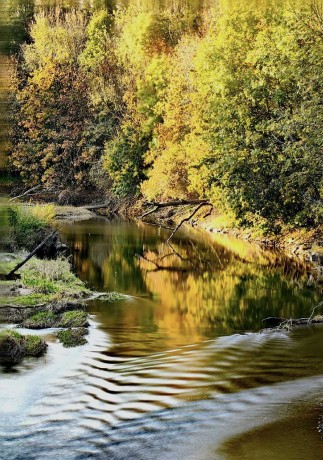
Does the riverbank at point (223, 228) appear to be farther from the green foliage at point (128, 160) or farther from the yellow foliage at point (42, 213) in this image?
the yellow foliage at point (42, 213)

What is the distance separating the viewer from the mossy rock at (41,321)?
50.9ft

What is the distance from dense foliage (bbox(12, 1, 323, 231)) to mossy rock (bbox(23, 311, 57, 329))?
10.9 metres

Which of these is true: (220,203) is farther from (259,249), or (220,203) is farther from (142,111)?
(142,111)

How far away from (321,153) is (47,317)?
11.5m

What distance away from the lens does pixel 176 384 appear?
1174 centimetres

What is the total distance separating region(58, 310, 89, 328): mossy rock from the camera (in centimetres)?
1588

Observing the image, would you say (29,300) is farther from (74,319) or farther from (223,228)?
(223,228)

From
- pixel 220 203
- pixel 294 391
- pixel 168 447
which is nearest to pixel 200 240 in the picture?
pixel 220 203

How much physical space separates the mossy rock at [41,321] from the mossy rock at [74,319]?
23 centimetres

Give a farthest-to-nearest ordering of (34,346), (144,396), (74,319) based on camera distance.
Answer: (74,319), (34,346), (144,396)

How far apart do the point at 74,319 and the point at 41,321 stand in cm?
89

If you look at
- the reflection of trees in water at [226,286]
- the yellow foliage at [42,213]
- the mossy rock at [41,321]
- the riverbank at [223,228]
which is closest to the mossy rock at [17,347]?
the mossy rock at [41,321]

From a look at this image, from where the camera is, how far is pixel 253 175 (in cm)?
2733

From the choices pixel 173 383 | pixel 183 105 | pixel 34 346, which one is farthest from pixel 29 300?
pixel 183 105
